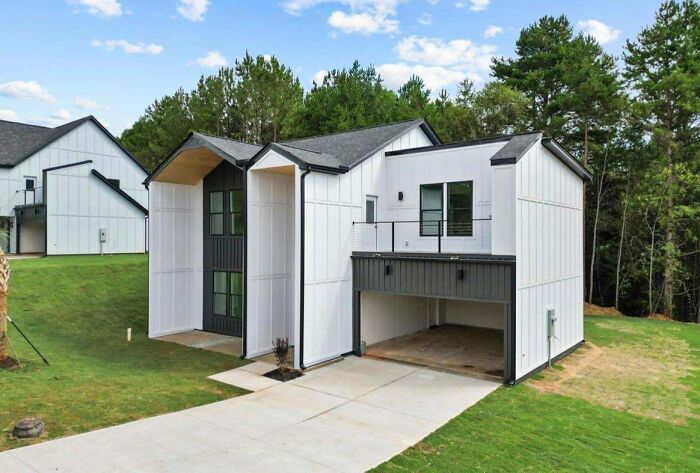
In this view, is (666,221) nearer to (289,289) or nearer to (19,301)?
(289,289)

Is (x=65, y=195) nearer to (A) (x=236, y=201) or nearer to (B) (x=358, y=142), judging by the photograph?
(A) (x=236, y=201)

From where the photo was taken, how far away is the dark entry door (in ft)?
46.9

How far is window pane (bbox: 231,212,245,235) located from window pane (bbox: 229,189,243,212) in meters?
0.16

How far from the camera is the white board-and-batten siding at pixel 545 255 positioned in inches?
Result: 390

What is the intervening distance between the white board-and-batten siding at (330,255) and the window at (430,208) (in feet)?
4.96

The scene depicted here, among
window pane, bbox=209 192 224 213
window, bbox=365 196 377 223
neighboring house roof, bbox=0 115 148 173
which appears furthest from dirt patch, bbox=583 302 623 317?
neighboring house roof, bbox=0 115 148 173

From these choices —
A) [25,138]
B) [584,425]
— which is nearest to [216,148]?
[584,425]

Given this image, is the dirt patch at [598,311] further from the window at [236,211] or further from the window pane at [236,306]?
the window at [236,211]

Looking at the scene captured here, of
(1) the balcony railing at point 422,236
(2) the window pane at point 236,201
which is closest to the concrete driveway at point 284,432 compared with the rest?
(1) the balcony railing at point 422,236

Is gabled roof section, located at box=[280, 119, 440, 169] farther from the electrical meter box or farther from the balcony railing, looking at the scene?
the electrical meter box

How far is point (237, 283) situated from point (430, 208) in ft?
20.7

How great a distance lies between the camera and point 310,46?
22.9 meters

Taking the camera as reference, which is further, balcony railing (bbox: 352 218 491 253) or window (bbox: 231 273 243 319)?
window (bbox: 231 273 243 319)

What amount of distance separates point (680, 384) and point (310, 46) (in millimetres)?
20132
